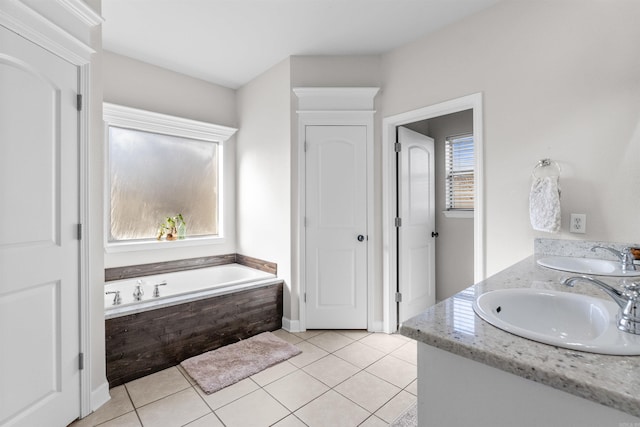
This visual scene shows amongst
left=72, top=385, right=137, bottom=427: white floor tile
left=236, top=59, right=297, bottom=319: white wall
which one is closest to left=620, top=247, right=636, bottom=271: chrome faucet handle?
left=236, top=59, right=297, bottom=319: white wall

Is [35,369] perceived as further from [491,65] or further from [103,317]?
[491,65]

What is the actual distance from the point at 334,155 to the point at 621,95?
A: 6.40 feet

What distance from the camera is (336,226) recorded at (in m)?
2.88

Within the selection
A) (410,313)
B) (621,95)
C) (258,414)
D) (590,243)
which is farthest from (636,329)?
(410,313)

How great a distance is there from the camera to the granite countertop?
1.74 ft

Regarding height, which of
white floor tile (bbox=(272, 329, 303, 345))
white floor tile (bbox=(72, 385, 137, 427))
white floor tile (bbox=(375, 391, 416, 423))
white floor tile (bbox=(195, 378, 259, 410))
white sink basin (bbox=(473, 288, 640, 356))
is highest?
white sink basin (bbox=(473, 288, 640, 356))

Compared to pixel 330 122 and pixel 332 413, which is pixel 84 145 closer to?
pixel 330 122

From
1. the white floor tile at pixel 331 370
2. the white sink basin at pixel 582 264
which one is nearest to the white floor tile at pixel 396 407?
the white floor tile at pixel 331 370

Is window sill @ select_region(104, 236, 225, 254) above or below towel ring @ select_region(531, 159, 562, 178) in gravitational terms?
below

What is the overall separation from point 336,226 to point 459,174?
1.52 metres

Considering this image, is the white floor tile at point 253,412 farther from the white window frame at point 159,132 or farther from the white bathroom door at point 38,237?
the white window frame at point 159,132

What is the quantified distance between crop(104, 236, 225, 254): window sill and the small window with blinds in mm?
2712

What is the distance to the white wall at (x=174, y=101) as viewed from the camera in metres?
2.86

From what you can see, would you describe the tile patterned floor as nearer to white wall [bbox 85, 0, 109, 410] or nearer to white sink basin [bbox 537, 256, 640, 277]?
white wall [bbox 85, 0, 109, 410]
